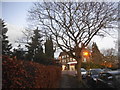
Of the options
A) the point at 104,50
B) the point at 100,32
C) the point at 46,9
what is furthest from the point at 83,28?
the point at 104,50

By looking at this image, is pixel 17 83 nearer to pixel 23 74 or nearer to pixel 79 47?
pixel 23 74

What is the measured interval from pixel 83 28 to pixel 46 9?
202 inches

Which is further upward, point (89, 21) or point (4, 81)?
point (89, 21)

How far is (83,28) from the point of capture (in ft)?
59.2

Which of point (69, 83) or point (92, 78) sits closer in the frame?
point (92, 78)

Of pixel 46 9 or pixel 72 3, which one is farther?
pixel 46 9

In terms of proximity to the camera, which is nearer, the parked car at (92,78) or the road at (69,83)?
the parked car at (92,78)

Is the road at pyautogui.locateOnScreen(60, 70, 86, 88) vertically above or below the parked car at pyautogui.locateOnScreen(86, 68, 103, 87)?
below

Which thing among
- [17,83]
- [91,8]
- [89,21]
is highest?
[91,8]

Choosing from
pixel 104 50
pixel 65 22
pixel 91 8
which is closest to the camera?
pixel 91 8

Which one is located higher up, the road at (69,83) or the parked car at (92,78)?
the parked car at (92,78)

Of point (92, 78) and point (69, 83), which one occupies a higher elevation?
point (92, 78)

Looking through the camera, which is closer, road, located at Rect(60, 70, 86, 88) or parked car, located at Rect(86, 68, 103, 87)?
parked car, located at Rect(86, 68, 103, 87)

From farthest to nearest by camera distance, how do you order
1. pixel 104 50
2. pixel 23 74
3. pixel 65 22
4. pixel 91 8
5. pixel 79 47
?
1. pixel 104 50
2. pixel 79 47
3. pixel 65 22
4. pixel 91 8
5. pixel 23 74
